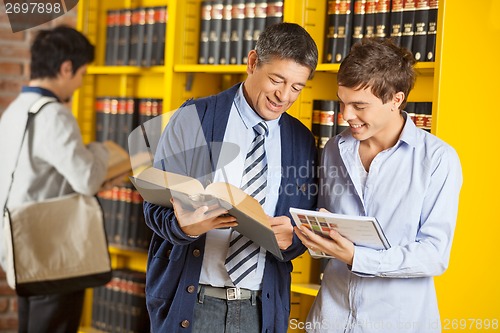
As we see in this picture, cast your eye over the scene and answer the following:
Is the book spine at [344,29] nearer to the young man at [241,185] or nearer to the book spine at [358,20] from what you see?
the book spine at [358,20]

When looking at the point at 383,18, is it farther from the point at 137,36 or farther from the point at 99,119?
the point at 99,119

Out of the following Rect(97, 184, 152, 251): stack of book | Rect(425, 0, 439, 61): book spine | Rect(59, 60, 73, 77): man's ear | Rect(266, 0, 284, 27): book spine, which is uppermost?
Rect(266, 0, 284, 27): book spine

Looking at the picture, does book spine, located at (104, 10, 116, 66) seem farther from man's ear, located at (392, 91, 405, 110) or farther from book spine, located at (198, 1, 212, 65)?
man's ear, located at (392, 91, 405, 110)

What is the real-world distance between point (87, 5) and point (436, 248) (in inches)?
93.6

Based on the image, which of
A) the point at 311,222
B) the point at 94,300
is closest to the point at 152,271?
the point at 311,222

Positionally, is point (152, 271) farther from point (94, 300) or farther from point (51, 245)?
point (94, 300)

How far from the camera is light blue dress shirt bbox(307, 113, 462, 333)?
181 cm

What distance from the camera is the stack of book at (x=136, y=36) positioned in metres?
3.31

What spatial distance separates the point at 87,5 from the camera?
3.57 metres

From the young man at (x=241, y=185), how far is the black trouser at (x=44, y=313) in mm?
1252

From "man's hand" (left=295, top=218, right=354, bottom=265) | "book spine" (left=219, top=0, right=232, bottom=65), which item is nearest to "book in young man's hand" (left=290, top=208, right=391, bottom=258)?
"man's hand" (left=295, top=218, right=354, bottom=265)

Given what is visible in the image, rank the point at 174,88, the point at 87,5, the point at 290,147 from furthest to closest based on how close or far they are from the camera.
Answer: the point at 87,5, the point at 174,88, the point at 290,147

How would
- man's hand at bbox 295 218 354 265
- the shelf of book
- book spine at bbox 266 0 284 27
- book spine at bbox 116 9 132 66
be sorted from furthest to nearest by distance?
book spine at bbox 116 9 132 66 → book spine at bbox 266 0 284 27 → the shelf of book → man's hand at bbox 295 218 354 265

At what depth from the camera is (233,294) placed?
1.96 m
